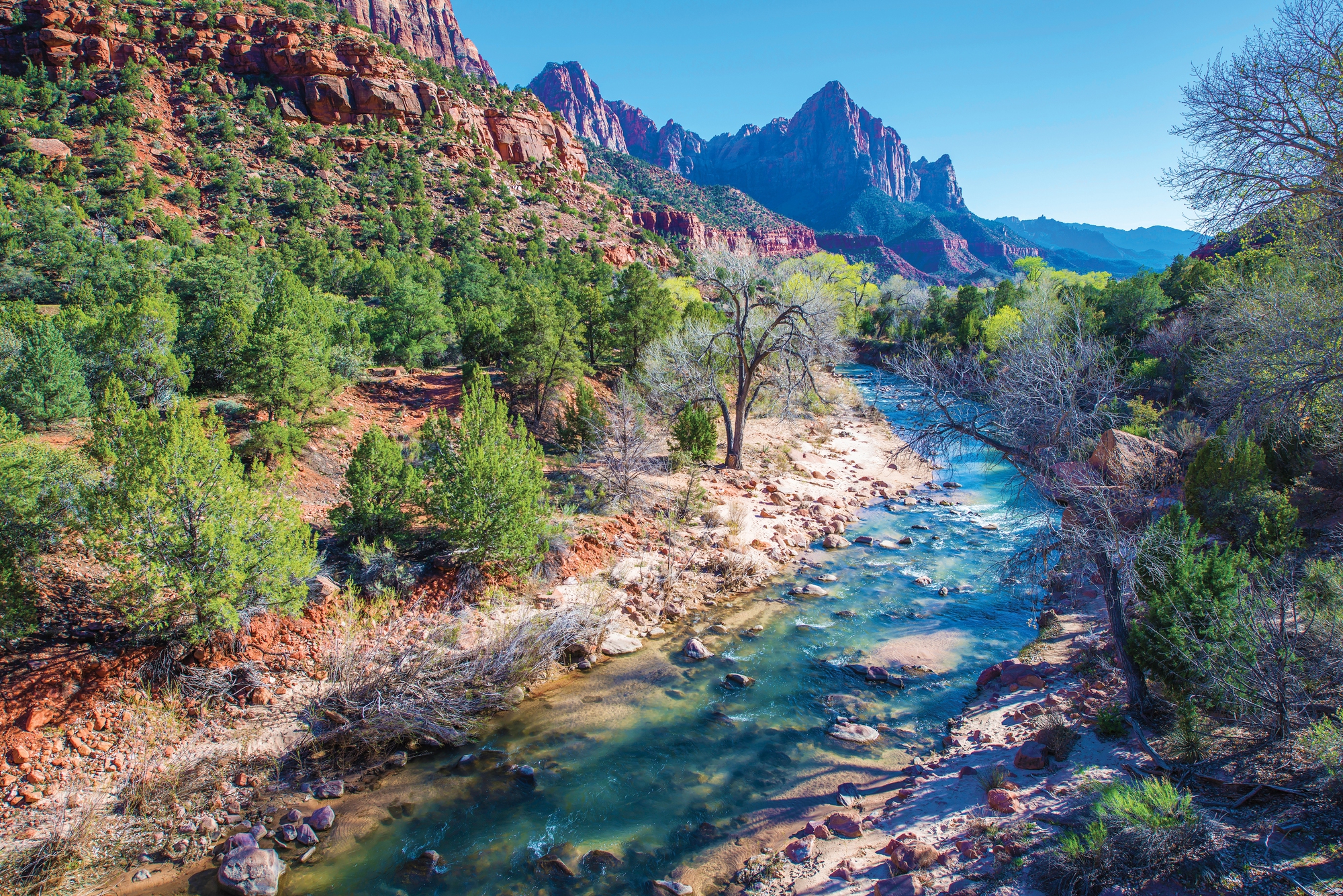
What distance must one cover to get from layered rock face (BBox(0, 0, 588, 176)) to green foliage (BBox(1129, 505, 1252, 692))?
228ft

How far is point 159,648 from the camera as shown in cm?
794

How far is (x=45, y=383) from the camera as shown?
12.5 metres

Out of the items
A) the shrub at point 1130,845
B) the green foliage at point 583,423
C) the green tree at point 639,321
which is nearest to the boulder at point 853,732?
the shrub at point 1130,845

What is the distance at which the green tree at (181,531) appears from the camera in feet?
24.0

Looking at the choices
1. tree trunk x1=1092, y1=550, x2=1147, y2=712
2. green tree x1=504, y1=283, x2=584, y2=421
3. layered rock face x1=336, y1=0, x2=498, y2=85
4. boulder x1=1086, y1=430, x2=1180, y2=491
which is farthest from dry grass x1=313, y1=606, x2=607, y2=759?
layered rock face x1=336, y1=0, x2=498, y2=85

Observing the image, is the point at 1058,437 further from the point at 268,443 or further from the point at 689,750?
the point at 268,443

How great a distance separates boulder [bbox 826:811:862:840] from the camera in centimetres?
650

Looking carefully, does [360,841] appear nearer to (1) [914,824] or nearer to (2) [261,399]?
(1) [914,824]

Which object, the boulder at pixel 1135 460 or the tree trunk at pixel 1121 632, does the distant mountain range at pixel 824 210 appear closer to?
the boulder at pixel 1135 460

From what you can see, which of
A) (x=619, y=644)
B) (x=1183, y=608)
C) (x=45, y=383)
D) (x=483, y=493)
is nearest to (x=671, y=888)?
(x=619, y=644)

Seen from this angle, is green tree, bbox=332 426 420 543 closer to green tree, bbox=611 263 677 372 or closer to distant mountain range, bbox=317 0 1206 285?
green tree, bbox=611 263 677 372

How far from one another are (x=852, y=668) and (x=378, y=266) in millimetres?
32981

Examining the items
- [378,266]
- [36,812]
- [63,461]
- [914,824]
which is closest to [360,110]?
[378,266]

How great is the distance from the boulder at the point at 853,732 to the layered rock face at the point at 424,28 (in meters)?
120
